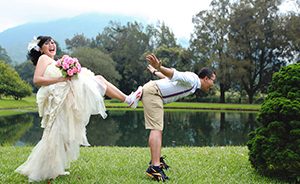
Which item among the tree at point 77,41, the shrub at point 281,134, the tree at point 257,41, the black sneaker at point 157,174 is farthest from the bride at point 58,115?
the tree at point 77,41

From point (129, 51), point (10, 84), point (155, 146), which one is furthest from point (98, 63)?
point (155, 146)

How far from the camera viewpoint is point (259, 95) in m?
48.1

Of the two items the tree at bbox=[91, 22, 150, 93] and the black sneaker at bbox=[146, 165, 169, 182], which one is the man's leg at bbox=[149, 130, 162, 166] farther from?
the tree at bbox=[91, 22, 150, 93]

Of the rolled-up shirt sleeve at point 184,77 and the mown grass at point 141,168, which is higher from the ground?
the rolled-up shirt sleeve at point 184,77

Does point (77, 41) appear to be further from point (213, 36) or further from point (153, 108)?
point (153, 108)

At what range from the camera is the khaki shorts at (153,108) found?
506 cm

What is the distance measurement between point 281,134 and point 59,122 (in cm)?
305

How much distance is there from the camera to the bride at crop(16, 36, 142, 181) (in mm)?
4477

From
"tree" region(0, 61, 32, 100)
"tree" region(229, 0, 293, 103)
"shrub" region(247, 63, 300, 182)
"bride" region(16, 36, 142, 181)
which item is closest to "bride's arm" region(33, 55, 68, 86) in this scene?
"bride" region(16, 36, 142, 181)

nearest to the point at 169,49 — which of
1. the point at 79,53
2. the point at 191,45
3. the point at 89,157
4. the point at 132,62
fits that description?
the point at 191,45

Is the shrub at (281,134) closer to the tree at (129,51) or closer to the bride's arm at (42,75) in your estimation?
the bride's arm at (42,75)

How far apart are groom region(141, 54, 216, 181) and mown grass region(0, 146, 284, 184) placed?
261 mm

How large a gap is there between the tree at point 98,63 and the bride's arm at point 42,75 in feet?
134

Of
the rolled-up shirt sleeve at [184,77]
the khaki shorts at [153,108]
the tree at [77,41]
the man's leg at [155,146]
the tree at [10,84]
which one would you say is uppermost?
the rolled-up shirt sleeve at [184,77]
